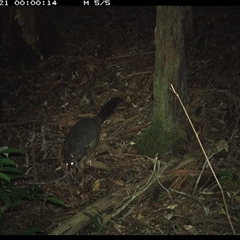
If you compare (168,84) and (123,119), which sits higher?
(168,84)

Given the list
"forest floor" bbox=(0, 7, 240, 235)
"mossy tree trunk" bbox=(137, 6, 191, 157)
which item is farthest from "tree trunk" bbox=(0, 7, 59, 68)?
"mossy tree trunk" bbox=(137, 6, 191, 157)

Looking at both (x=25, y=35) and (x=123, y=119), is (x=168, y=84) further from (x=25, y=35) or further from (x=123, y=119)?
(x=25, y=35)

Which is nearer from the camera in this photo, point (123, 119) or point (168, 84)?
point (168, 84)

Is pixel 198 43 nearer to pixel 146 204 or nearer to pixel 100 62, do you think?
pixel 100 62

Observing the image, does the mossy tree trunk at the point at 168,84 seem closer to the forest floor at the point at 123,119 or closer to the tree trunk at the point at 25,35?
the forest floor at the point at 123,119

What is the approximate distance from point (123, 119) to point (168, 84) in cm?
110

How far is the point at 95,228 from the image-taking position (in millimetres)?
3170

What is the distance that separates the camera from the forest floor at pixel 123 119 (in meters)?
3.36

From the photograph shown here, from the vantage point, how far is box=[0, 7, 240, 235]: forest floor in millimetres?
3363

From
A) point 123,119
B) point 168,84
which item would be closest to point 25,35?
point 123,119

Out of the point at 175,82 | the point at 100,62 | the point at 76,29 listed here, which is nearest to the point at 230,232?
the point at 175,82

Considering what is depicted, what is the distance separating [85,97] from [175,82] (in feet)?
5.93

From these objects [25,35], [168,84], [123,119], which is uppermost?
[25,35]

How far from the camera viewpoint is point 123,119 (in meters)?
4.83
